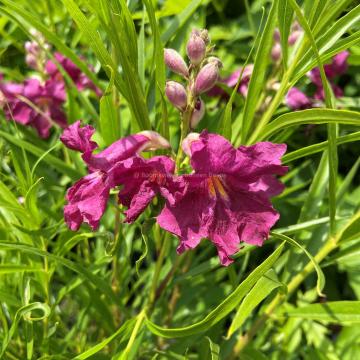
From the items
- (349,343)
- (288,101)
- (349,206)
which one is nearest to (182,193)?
(288,101)

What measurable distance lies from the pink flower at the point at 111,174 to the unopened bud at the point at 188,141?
1.7 inches

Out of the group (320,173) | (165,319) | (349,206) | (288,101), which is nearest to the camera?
(320,173)

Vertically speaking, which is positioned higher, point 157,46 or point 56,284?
point 157,46

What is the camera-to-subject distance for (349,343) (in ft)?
4.33

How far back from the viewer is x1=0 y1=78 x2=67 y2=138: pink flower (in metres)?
1.32

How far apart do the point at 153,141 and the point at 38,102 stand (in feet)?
2.15

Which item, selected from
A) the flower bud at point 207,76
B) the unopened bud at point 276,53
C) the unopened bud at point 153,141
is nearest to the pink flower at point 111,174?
the unopened bud at point 153,141

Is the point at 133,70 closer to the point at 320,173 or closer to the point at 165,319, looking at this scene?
the point at 320,173

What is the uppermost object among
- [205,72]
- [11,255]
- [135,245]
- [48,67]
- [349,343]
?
[205,72]

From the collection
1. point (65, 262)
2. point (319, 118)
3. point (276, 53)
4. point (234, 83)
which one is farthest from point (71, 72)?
point (319, 118)

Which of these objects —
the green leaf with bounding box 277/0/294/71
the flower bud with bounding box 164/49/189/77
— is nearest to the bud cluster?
the flower bud with bounding box 164/49/189/77

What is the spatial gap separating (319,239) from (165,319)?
487 mm

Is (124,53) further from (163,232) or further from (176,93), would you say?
(163,232)

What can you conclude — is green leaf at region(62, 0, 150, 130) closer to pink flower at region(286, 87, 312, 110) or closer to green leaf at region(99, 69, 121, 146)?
green leaf at region(99, 69, 121, 146)
